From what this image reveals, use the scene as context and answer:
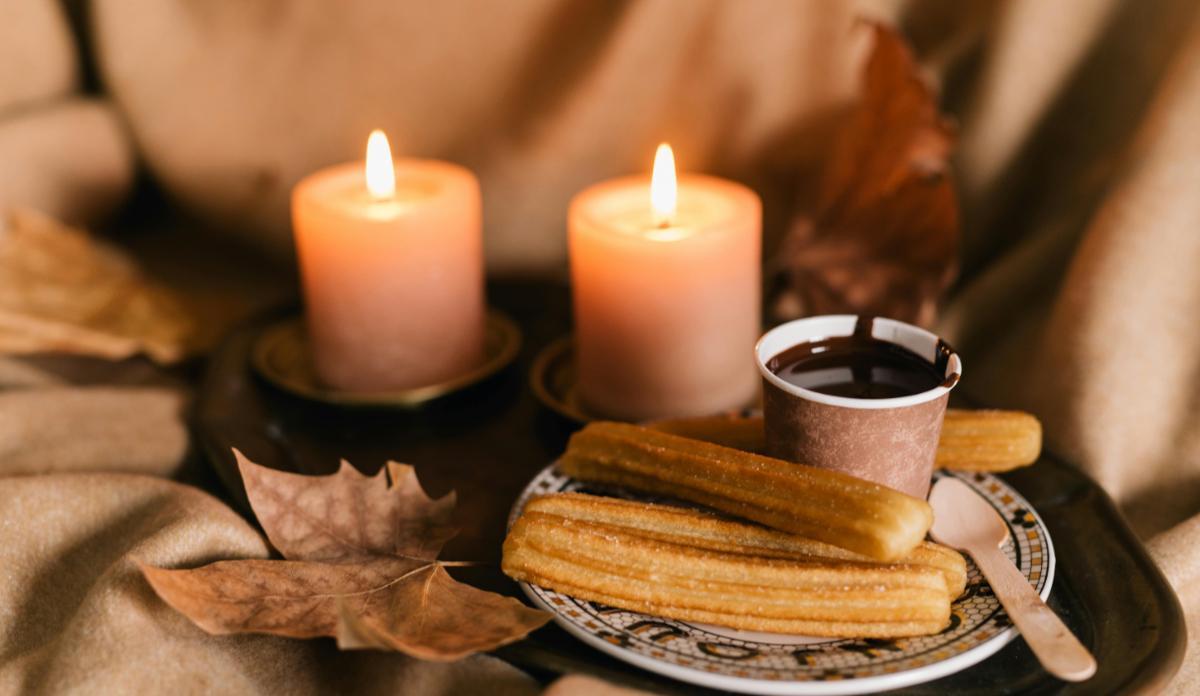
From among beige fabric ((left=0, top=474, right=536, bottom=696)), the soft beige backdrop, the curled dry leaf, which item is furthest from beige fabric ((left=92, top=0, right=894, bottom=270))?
beige fabric ((left=0, top=474, right=536, bottom=696))

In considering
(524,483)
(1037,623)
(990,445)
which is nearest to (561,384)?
(524,483)

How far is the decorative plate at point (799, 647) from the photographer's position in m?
0.57

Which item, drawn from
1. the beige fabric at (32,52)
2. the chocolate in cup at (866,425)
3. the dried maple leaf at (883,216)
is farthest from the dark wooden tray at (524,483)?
the beige fabric at (32,52)

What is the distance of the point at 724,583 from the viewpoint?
627mm

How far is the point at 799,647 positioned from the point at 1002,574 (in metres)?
0.13

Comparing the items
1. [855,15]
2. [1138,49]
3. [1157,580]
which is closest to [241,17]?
[855,15]

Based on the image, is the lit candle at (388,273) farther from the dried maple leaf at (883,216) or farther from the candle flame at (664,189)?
the dried maple leaf at (883,216)

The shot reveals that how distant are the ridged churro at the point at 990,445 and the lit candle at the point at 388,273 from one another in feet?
1.43

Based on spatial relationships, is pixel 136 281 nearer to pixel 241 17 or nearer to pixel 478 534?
pixel 241 17

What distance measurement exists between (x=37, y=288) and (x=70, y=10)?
1.26 ft

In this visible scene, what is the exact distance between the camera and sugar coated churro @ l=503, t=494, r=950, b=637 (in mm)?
604

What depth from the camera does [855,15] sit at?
103 cm

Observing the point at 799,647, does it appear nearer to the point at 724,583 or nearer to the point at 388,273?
the point at 724,583

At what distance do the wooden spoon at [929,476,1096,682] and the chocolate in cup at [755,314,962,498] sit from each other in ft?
0.11
